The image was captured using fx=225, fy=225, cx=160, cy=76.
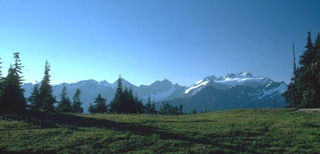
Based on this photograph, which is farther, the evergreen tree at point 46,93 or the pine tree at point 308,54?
the evergreen tree at point 46,93

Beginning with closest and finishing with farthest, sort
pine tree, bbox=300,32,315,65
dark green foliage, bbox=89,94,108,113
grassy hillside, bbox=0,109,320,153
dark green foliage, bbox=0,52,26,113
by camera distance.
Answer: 1. grassy hillside, bbox=0,109,320,153
2. dark green foliage, bbox=0,52,26,113
3. pine tree, bbox=300,32,315,65
4. dark green foliage, bbox=89,94,108,113

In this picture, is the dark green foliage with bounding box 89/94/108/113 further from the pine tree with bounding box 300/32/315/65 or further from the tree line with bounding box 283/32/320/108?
the pine tree with bounding box 300/32/315/65

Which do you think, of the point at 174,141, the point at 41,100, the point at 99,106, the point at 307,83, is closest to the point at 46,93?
the point at 41,100

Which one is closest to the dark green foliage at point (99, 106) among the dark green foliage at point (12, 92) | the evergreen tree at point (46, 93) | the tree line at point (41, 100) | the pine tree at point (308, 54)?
the tree line at point (41, 100)

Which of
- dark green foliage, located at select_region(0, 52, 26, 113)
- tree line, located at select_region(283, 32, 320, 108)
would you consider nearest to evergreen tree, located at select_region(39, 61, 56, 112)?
dark green foliage, located at select_region(0, 52, 26, 113)

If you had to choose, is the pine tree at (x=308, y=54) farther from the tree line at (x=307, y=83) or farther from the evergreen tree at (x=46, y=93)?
the evergreen tree at (x=46, y=93)

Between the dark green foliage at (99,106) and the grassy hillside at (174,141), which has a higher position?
the dark green foliage at (99,106)

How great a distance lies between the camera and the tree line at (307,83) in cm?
4659

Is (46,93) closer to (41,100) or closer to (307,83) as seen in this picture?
(41,100)

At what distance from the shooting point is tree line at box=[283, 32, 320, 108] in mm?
46591

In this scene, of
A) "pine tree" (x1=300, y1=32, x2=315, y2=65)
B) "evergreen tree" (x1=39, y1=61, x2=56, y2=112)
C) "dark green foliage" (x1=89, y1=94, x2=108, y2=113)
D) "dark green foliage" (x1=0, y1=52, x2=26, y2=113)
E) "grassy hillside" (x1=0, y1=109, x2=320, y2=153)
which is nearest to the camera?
"grassy hillside" (x1=0, y1=109, x2=320, y2=153)

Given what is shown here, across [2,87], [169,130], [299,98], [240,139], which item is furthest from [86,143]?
[299,98]

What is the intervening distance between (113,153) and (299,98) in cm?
5739

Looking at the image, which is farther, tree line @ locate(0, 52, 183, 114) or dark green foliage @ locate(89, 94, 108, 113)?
dark green foliage @ locate(89, 94, 108, 113)
